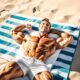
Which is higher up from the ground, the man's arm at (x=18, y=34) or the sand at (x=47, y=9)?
the sand at (x=47, y=9)

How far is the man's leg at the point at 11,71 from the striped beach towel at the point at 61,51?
2.34ft

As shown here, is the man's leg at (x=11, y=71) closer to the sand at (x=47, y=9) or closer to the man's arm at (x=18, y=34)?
the man's arm at (x=18, y=34)

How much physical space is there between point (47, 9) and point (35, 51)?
7.01 feet

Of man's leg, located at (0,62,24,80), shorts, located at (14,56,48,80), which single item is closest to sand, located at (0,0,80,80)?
shorts, located at (14,56,48,80)

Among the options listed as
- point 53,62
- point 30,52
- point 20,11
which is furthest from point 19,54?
point 20,11

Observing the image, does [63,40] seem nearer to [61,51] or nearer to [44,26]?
[61,51]

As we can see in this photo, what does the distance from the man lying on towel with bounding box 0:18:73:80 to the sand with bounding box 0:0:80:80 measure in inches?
33.7

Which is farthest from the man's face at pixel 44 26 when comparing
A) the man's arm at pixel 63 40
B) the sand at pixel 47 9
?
the sand at pixel 47 9

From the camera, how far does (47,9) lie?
245 inches

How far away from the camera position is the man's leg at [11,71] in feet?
12.3

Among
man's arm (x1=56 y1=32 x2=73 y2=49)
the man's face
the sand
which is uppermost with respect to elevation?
the sand

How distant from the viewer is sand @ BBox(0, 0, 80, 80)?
5.84 metres

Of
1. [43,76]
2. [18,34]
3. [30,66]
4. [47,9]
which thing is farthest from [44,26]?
[47,9]

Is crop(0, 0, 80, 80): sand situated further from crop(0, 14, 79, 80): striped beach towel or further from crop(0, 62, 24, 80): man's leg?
crop(0, 62, 24, 80): man's leg
